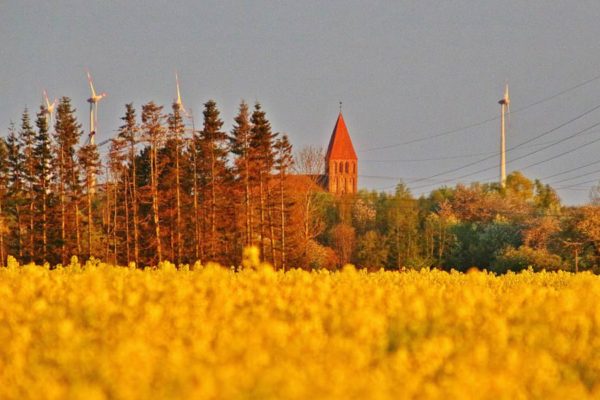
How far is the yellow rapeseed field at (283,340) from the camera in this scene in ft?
24.7

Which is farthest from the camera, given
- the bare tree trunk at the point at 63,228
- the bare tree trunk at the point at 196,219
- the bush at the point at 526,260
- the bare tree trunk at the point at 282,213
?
the bush at the point at 526,260

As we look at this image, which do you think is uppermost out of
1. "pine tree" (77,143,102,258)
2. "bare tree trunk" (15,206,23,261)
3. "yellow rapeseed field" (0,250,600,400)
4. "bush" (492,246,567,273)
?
"pine tree" (77,143,102,258)

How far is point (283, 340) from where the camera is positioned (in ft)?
31.1

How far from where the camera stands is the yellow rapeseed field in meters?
7.52

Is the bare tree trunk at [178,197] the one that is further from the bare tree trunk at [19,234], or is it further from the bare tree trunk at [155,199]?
the bare tree trunk at [19,234]

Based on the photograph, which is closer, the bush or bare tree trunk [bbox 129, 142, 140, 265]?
bare tree trunk [bbox 129, 142, 140, 265]

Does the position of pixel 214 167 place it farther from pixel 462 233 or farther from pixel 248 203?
pixel 462 233

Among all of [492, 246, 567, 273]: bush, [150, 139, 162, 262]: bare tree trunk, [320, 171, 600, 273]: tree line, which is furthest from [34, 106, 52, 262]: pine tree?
[492, 246, 567, 273]: bush

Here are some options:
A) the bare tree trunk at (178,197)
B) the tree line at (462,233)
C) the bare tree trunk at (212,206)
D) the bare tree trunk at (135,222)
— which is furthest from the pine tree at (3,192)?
the tree line at (462,233)

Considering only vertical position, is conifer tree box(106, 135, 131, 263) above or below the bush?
above

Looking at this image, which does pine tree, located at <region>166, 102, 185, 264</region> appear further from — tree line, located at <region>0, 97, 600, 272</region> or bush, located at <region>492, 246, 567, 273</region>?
bush, located at <region>492, 246, 567, 273</region>

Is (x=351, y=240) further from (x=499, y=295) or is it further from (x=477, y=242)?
(x=499, y=295)

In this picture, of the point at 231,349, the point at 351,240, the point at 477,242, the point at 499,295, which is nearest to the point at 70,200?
the point at 351,240

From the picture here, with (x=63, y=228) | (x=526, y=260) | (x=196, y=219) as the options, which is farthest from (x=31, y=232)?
(x=526, y=260)
